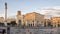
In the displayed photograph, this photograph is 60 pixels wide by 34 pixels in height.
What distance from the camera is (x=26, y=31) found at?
22.0ft

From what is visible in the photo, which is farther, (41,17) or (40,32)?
(41,17)

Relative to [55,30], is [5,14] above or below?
above

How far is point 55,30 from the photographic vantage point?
6926 mm

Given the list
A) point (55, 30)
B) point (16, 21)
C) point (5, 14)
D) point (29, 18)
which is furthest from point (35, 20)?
point (55, 30)

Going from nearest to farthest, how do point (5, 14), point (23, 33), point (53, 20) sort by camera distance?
point (23, 33) → point (5, 14) → point (53, 20)

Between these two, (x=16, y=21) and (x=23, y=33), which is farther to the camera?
(x=16, y=21)

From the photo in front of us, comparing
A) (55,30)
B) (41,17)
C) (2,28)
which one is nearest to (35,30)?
(55,30)

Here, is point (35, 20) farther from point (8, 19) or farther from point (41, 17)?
point (8, 19)

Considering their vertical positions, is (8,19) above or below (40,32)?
above

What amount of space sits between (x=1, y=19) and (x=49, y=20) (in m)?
3.35

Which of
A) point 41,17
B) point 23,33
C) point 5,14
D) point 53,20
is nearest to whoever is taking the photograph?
point 23,33

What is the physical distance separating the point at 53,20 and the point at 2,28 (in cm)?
490

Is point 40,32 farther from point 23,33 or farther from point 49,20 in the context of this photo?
point 49,20

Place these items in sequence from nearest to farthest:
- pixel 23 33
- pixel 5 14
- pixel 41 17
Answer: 1. pixel 23 33
2. pixel 5 14
3. pixel 41 17
